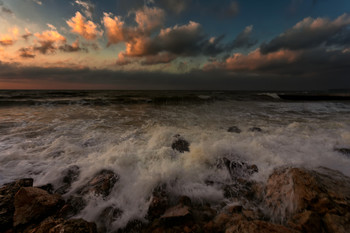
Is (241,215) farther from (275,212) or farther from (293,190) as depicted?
(293,190)

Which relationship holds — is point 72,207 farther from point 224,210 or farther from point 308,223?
point 308,223

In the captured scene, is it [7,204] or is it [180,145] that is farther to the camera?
[180,145]

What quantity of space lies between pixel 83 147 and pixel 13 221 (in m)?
3.16

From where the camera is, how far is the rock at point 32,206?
2.36 metres

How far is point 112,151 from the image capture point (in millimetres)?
4898

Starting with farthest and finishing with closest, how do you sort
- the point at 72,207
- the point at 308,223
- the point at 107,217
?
the point at 72,207
the point at 107,217
the point at 308,223

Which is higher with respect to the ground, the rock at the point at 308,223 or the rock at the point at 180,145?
the rock at the point at 308,223

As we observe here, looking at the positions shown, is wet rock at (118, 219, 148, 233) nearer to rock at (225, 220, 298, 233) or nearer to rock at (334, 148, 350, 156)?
rock at (225, 220, 298, 233)

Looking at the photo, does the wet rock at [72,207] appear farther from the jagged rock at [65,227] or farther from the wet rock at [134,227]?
the wet rock at [134,227]

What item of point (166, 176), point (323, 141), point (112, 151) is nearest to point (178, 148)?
point (166, 176)

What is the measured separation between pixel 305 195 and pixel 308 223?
0.47m

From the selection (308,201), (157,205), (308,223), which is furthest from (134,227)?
(308,201)

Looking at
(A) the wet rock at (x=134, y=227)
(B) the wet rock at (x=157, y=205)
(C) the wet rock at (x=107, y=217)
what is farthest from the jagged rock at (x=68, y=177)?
(B) the wet rock at (x=157, y=205)

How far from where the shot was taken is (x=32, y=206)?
2.46 metres
